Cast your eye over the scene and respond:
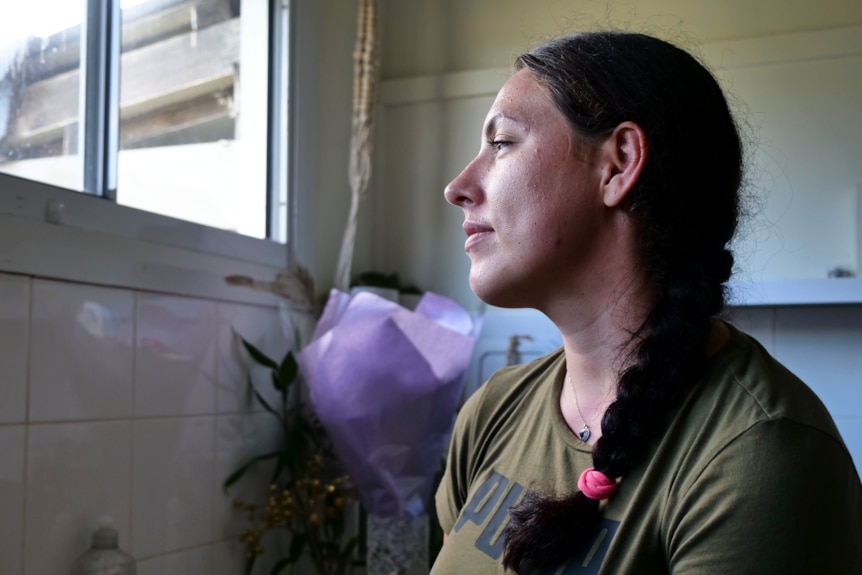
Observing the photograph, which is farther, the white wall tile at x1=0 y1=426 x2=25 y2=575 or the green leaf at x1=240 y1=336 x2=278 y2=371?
the green leaf at x1=240 y1=336 x2=278 y2=371

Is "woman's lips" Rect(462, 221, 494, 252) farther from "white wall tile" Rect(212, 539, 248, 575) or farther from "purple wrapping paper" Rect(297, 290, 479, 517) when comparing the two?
"white wall tile" Rect(212, 539, 248, 575)

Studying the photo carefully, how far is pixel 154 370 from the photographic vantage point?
1432mm

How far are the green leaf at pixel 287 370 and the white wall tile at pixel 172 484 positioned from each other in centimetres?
19

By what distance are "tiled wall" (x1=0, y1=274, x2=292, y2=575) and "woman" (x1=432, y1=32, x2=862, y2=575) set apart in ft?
1.86

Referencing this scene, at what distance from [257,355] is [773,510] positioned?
3.72 feet

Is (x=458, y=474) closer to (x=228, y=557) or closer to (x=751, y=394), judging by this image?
(x=751, y=394)

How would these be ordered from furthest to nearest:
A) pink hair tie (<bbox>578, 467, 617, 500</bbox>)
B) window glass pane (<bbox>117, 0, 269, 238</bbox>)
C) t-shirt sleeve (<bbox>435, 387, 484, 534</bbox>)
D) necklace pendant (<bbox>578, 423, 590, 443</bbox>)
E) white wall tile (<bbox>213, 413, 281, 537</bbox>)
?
white wall tile (<bbox>213, 413, 281, 537</bbox>) → window glass pane (<bbox>117, 0, 269, 238</bbox>) → t-shirt sleeve (<bbox>435, 387, 484, 534</bbox>) → necklace pendant (<bbox>578, 423, 590, 443</bbox>) → pink hair tie (<bbox>578, 467, 617, 500</bbox>)

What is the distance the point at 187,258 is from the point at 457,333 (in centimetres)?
53

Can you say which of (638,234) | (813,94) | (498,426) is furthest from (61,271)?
(813,94)

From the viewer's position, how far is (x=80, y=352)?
1271 mm

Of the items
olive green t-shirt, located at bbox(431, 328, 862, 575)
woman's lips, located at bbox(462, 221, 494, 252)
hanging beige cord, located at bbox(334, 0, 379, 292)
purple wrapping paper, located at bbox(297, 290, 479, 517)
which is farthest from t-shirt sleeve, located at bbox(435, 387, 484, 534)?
hanging beige cord, located at bbox(334, 0, 379, 292)

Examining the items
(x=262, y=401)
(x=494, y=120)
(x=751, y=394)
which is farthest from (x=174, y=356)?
(x=751, y=394)

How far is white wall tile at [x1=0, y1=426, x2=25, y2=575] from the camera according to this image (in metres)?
1.14

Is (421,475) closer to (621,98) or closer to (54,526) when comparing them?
(54,526)
